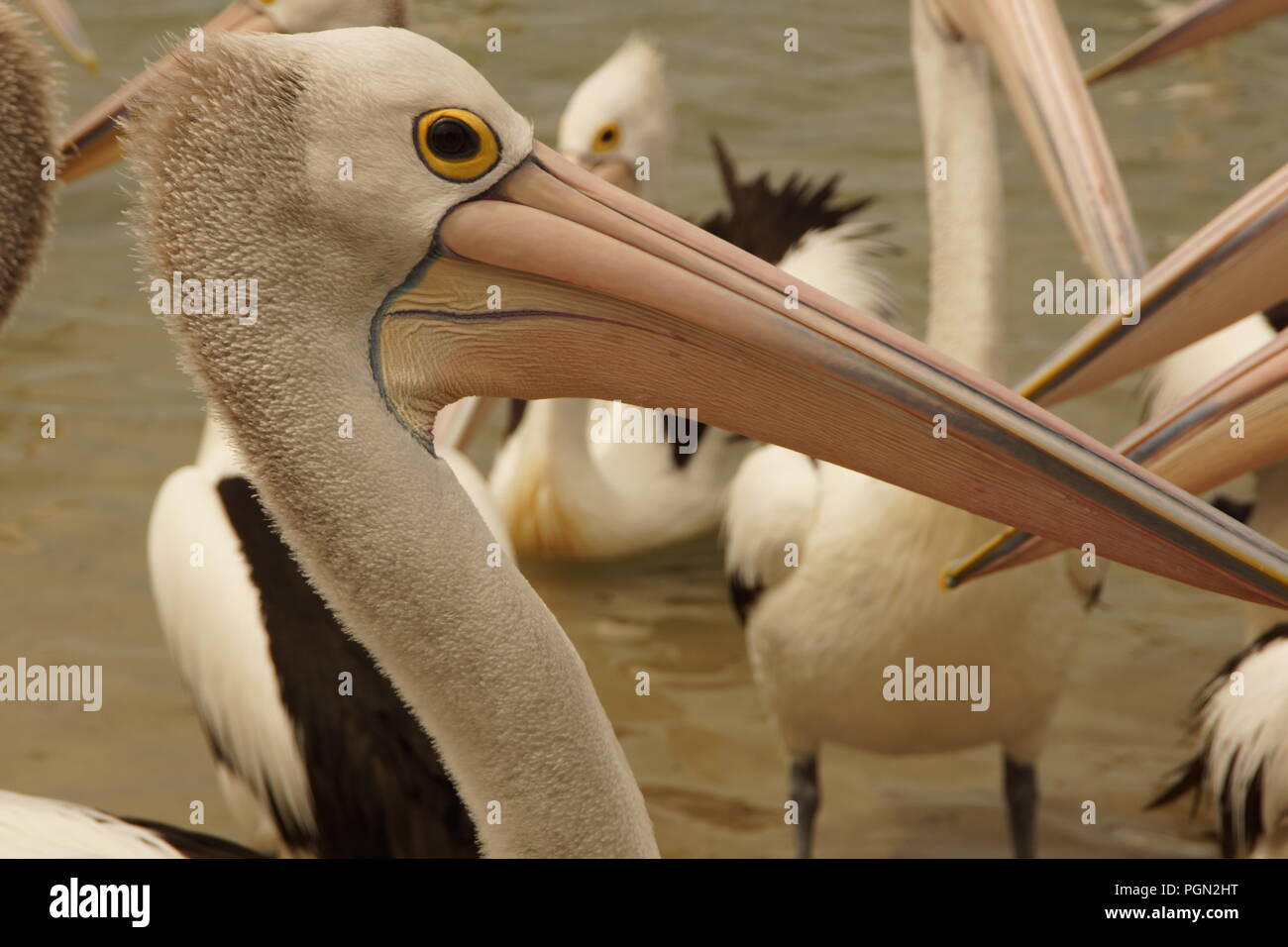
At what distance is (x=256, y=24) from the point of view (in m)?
3.08

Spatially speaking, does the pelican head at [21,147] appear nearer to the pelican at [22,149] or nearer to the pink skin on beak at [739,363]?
the pelican at [22,149]

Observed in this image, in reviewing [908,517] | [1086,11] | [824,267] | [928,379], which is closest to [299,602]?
[908,517]

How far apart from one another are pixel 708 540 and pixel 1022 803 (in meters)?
1.89

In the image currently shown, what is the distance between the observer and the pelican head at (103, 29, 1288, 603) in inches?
61.4

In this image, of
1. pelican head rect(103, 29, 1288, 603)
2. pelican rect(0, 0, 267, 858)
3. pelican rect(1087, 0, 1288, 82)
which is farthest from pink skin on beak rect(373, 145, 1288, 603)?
pelican rect(1087, 0, 1288, 82)

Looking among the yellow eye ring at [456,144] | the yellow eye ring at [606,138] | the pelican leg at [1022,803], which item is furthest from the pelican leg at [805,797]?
the yellow eye ring at [456,144]

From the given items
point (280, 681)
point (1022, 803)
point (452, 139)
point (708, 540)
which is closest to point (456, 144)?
point (452, 139)

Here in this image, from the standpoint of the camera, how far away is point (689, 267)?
1607mm

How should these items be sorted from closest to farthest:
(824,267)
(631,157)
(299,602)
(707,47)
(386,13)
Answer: (299,602), (386,13), (824,267), (631,157), (707,47)

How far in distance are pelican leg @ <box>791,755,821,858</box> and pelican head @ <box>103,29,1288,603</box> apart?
1.91m

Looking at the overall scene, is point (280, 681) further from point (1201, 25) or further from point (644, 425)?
point (1201, 25)

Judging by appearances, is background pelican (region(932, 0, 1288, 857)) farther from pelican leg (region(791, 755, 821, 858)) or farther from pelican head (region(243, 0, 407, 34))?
pelican head (region(243, 0, 407, 34))

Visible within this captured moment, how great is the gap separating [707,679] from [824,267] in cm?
116

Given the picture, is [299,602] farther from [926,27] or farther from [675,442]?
[675,442]
